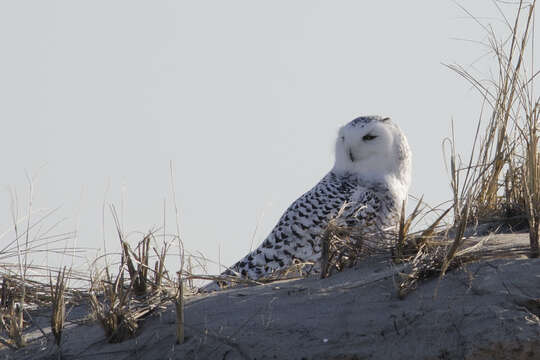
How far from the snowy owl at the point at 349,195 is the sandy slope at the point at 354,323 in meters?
2.00

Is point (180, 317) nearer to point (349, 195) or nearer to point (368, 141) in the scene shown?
point (349, 195)

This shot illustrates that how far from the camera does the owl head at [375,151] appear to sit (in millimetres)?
6418

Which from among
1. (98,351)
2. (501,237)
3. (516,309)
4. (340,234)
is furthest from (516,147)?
(98,351)

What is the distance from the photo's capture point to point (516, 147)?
454 cm

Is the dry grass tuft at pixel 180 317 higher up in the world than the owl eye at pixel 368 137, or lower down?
lower down

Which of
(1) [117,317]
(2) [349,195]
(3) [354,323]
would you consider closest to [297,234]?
(2) [349,195]

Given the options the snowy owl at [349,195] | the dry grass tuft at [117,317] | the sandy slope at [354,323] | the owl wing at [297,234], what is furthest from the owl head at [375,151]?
the dry grass tuft at [117,317]

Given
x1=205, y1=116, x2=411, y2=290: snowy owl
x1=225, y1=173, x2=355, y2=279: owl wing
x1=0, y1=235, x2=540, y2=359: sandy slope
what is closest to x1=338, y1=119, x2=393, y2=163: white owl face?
x1=205, y1=116, x2=411, y2=290: snowy owl

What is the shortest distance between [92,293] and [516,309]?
1.62m

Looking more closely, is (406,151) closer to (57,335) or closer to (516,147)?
(516,147)

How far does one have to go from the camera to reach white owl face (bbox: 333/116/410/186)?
21.1 feet

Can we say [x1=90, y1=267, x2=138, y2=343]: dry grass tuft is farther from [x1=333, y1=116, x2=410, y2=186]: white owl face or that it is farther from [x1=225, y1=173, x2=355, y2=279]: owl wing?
[x1=333, y1=116, x2=410, y2=186]: white owl face

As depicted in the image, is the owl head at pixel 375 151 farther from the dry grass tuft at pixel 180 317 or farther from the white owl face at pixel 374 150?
the dry grass tuft at pixel 180 317

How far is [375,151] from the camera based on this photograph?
6426 mm
